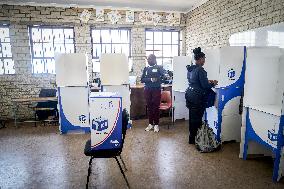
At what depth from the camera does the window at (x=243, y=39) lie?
166 inches

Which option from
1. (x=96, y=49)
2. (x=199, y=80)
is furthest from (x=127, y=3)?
(x=199, y=80)

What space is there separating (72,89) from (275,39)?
403 centimetres

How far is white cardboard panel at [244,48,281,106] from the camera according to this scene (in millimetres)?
3238

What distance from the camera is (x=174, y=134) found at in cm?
481

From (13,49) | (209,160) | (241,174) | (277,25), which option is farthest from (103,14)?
(241,174)

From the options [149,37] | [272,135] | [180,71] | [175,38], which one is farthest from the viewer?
[175,38]

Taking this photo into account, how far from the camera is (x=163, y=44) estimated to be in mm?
7219

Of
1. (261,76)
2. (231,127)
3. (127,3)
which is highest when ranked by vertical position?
(127,3)

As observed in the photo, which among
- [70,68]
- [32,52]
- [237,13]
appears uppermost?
[237,13]

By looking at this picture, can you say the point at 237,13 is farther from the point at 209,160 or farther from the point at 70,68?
the point at 70,68

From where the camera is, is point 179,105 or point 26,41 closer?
point 179,105

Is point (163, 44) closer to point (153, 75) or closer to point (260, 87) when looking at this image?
point (153, 75)

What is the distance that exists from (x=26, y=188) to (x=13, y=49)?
15.5 feet

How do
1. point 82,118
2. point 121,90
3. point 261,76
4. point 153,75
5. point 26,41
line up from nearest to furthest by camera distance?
point 261,76 < point 153,75 < point 82,118 < point 121,90 < point 26,41
